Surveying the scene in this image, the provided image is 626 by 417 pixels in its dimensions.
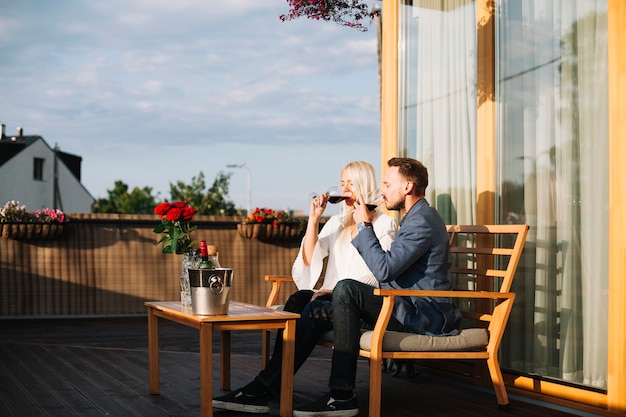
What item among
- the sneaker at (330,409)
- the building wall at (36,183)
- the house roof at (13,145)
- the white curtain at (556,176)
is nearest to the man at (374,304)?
the sneaker at (330,409)

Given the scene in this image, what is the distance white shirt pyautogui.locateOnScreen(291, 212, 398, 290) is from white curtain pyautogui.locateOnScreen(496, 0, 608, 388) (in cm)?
72

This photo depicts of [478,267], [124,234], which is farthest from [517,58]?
[124,234]

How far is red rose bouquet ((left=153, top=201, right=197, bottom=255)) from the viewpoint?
385cm

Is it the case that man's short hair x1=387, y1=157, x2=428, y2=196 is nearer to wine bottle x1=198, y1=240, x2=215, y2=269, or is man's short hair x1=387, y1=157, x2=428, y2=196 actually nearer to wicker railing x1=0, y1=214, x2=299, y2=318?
wine bottle x1=198, y1=240, x2=215, y2=269

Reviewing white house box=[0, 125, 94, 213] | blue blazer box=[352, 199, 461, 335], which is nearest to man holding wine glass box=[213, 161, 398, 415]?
blue blazer box=[352, 199, 461, 335]

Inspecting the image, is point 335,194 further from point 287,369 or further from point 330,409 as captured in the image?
point 330,409

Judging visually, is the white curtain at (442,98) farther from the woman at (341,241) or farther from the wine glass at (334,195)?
the wine glass at (334,195)

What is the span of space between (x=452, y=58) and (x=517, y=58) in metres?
0.59

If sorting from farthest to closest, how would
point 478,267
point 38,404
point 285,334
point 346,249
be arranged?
point 478,267
point 346,249
point 38,404
point 285,334

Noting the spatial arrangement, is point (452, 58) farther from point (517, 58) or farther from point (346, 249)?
point (346, 249)

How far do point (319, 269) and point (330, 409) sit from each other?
0.94 meters

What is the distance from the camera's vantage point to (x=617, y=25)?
3637 mm

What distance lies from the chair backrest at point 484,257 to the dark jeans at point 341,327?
0.71m

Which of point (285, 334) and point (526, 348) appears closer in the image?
point (285, 334)
